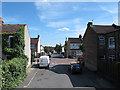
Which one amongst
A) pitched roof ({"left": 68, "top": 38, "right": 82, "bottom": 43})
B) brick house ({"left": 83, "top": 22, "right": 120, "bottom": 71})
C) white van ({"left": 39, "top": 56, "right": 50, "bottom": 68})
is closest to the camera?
brick house ({"left": 83, "top": 22, "right": 120, "bottom": 71})

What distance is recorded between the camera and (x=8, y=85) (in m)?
9.58

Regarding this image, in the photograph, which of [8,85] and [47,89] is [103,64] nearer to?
[47,89]

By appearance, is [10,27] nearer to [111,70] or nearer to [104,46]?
[104,46]

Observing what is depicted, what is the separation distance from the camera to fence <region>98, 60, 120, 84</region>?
11.8 meters

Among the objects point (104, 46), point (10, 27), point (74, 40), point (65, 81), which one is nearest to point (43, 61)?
point (10, 27)

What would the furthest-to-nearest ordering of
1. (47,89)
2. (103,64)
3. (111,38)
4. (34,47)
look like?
(34,47) < (111,38) < (103,64) < (47,89)

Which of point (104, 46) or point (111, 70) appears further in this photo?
point (104, 46)

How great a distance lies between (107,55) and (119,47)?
345 cm

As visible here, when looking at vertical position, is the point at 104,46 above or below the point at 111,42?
below

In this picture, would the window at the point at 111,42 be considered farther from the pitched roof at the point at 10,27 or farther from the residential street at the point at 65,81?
the pitched roof at the point at 10,27

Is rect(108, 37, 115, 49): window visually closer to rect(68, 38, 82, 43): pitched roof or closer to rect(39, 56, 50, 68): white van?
rect(39, 56, 50, 68): white van

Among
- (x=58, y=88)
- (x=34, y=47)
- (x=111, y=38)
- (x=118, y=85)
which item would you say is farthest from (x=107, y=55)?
(x=34, y=47)

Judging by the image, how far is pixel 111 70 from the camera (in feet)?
43.9

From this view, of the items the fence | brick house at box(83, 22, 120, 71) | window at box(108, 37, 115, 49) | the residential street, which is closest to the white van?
the residential street
